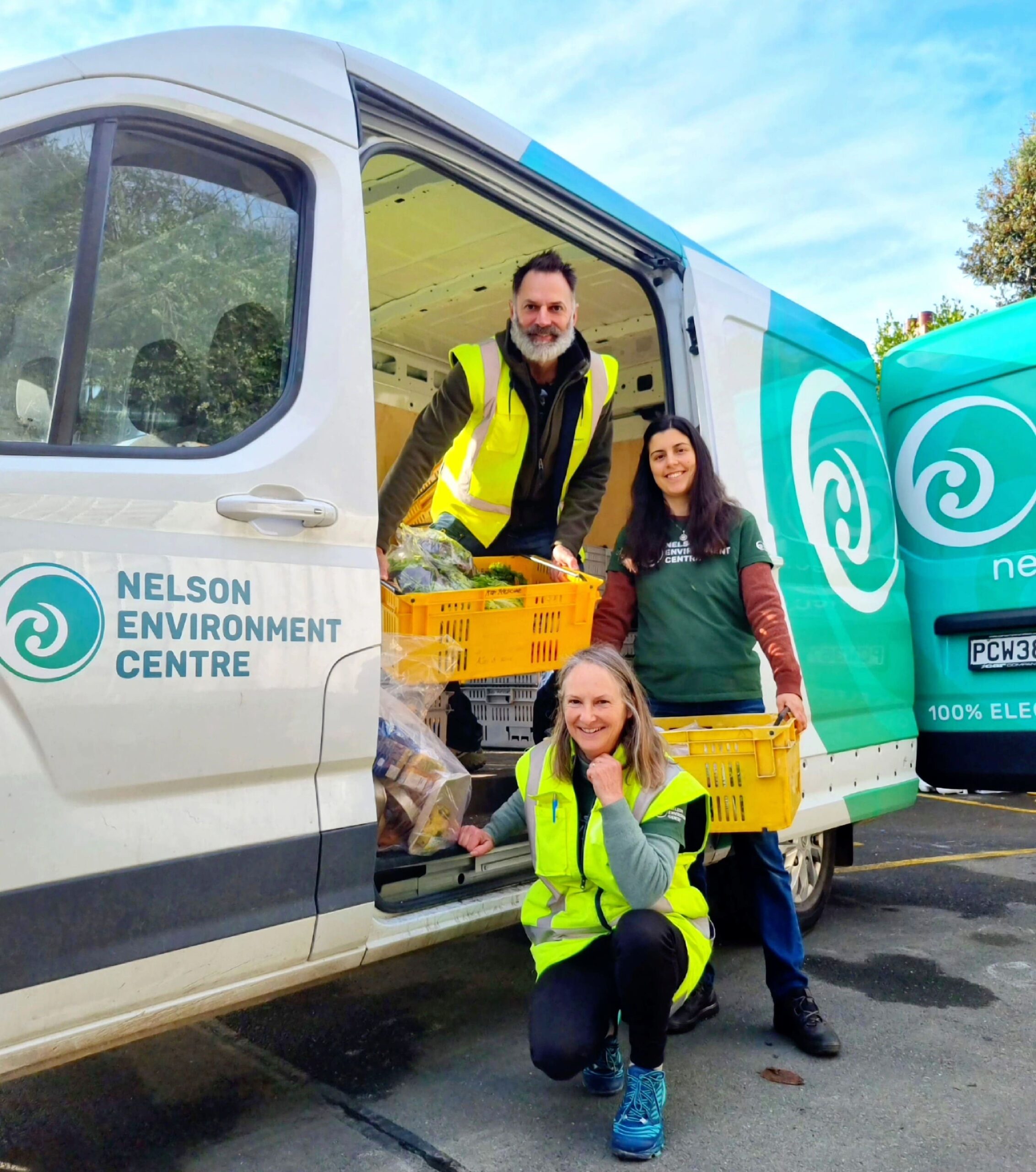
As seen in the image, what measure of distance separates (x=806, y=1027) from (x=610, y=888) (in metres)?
0.90

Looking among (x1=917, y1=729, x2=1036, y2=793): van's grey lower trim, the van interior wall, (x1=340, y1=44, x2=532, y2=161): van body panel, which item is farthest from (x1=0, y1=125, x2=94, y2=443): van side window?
(x1=917, y1=729, x2=1036, y2=793): van's grey lower trim

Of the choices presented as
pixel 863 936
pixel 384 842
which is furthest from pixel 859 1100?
pixel 863 936

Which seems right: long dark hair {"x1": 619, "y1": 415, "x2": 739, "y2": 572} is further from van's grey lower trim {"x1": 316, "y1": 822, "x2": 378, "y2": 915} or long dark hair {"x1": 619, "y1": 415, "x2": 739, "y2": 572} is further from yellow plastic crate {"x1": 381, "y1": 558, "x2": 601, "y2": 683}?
van's grey lower trim {"x1": 316, "y1": 822, "x2": 378, "y2": 915}

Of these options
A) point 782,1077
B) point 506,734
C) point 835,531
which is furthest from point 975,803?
point 782,1077

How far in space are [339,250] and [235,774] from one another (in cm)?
119

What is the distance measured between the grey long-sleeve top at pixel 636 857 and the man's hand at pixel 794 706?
58 cm

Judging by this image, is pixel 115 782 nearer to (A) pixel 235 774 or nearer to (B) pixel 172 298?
(A) pixel 235 774

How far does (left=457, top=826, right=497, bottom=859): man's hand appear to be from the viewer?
100 inches

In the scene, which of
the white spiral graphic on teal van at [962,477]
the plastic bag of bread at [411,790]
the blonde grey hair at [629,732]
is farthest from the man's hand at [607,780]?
the white spiral graphic on teal van at [962,477]

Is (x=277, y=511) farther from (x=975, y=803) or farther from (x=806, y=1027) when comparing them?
(x=975, y=803)

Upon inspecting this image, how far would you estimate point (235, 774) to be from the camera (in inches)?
81.0

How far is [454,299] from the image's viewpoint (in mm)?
4711

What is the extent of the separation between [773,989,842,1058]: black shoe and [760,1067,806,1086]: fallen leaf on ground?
12 cm

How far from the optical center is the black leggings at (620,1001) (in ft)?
7.55
